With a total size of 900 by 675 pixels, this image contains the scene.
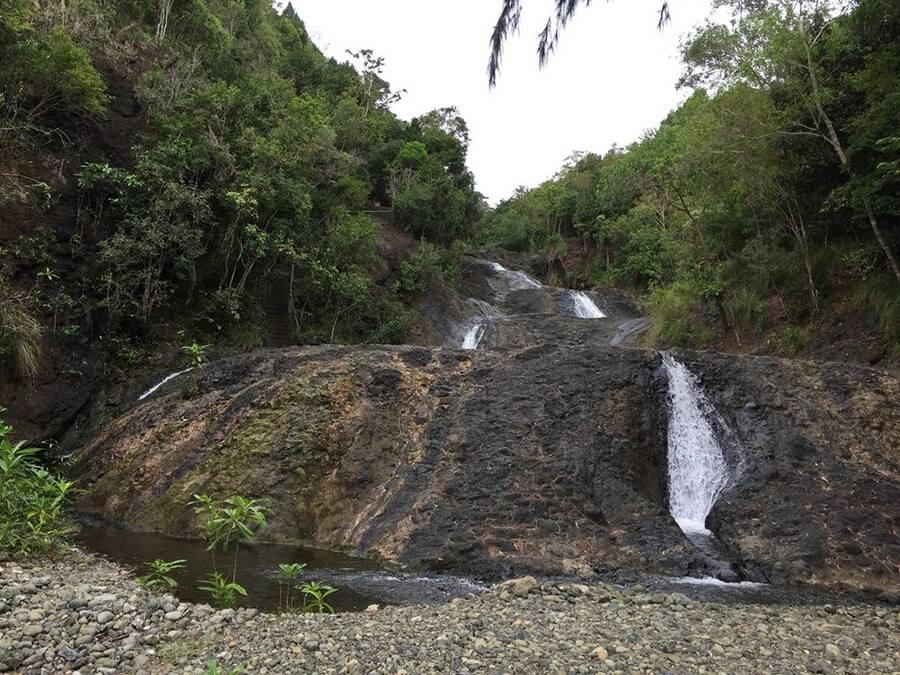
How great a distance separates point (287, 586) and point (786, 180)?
15.8m

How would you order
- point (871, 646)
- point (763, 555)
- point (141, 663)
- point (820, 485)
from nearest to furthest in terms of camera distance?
→ point (141, 663) < point (871, 646) < point (763, 555) < point (820, 485)

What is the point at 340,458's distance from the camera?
10109mm

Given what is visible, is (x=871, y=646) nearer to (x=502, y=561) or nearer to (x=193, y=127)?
(x=502, y=561)

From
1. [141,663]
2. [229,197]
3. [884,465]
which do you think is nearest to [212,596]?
[141,663]

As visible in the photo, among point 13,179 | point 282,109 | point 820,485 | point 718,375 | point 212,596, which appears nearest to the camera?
point 212,596

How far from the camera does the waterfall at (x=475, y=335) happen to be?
24.4 metres

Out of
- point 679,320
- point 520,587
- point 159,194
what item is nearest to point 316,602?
point 520,587

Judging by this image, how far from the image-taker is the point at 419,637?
461cm

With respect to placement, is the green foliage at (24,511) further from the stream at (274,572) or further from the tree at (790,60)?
the tree at (790,60)

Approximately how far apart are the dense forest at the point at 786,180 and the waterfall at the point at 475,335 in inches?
300

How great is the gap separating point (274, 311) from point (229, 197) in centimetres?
531

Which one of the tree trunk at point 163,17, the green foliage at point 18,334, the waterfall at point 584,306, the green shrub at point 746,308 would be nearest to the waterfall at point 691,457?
the green shrub at point 746,308

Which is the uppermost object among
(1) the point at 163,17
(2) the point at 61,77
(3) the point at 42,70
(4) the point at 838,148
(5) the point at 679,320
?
(1) the point at 163,17

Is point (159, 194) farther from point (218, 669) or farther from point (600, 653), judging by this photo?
point (600, 653)
